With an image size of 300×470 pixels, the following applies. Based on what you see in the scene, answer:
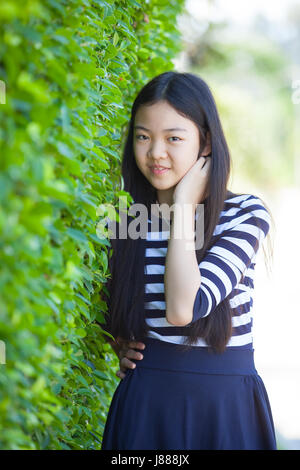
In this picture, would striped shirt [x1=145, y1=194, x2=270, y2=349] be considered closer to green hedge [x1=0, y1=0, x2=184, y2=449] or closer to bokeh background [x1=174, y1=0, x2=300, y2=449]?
green hedge [x1=0, y1=0, x2=184, y2=449]

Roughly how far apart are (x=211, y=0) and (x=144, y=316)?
20.9 feet

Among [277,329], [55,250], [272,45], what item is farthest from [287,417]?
[272,45]

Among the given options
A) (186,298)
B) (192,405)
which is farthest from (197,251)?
(192,405)

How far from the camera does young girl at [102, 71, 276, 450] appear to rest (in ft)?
5.74

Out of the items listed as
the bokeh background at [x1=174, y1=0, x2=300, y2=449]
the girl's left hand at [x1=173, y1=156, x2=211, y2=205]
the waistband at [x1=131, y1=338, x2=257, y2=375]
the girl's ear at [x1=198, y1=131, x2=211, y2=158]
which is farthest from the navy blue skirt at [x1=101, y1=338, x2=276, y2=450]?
the bokeh background at [x1=174, y1=0, x2=300, y2=449]

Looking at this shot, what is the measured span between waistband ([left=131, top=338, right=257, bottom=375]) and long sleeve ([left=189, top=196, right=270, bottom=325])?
14 centimetres

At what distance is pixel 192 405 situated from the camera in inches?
69.2

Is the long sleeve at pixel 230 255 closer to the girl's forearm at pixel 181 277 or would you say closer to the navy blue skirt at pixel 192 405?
the girl's forearm at pixel 181 277

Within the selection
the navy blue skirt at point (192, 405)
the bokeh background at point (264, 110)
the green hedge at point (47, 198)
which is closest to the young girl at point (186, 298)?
the navy blue skirt at point (192, 405)

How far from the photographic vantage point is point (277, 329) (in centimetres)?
→ 747

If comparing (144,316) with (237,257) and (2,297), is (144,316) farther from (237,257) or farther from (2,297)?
(2,297)

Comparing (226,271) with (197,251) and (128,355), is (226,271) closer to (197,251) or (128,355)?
(197,251)
